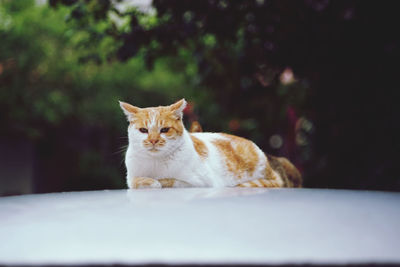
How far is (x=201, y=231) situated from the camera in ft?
3.48

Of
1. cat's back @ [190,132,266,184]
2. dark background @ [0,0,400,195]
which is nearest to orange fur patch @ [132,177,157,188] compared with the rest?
cat's back @ [190,132,266,184]

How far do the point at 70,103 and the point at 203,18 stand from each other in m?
7.08

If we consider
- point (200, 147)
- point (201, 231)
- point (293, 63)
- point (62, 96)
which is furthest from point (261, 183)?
point (62, 96)

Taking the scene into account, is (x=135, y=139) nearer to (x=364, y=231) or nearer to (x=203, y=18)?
(x=364, y=231)

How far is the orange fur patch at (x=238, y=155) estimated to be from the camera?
2.18 metres

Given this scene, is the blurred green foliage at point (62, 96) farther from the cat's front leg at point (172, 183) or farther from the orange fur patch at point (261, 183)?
the cat's front leg at point (172, 183)

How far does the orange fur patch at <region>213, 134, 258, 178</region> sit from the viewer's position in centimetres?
218

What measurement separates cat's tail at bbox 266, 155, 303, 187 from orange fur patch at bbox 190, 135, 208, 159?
0.47 m

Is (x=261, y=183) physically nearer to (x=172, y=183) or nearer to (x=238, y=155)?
(x=238, y=155)

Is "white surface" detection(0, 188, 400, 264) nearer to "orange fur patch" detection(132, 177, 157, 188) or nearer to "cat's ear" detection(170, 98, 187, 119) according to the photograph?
"orange fur patch" detection(132, 177, 157, 188)

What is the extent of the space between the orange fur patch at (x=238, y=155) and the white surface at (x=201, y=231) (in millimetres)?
635

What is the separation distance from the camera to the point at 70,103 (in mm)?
9680

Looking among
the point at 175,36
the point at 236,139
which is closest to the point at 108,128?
the point at 175,36

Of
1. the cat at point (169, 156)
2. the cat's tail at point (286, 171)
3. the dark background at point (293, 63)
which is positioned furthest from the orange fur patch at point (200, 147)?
the dark background at point (293, 63)
